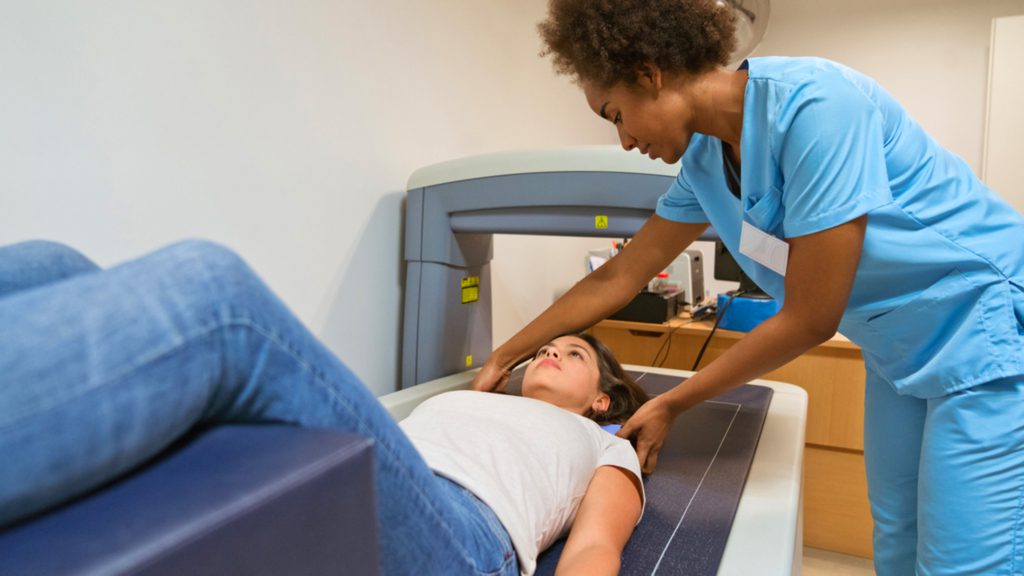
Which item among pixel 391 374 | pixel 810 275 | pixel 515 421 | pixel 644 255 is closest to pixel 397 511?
pixel 515 421

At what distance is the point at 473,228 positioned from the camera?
175 cm

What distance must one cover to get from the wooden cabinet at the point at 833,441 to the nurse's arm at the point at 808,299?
1400 millimetres

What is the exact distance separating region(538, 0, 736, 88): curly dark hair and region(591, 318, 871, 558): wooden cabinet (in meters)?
1.60

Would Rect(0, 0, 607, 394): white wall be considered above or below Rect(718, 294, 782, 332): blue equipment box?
above

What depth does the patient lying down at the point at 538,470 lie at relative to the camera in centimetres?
92

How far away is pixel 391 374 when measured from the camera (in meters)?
1.93

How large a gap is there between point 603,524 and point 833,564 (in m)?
1.79

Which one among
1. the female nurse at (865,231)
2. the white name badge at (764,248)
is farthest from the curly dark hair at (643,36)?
the white name badge at (764,248)

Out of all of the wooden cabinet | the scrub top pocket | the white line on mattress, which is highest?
the scrub top pocket

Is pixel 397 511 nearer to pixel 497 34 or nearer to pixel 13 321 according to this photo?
pixel 13 321

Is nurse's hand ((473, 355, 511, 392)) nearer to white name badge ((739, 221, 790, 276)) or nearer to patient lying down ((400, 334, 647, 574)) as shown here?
patient lying down ((400, 334, 647, 574))

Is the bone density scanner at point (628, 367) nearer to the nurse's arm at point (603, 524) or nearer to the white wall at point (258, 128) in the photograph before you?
the nurse's arm at point (603, 524)

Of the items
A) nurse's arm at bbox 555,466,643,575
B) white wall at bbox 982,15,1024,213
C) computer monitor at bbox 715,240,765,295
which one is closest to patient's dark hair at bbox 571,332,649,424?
nurse's arm at bbox 555,466,643,575

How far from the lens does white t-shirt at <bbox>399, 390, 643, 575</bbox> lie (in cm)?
92
